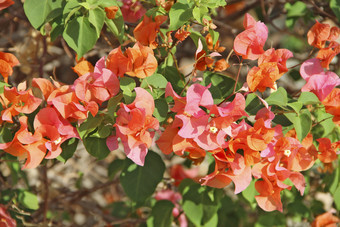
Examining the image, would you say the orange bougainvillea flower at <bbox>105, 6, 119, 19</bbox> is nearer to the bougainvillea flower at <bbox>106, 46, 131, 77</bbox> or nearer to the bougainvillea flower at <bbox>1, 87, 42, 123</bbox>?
the bougainvillea flower at <bbox>106, 46, 131, 77</bbox>

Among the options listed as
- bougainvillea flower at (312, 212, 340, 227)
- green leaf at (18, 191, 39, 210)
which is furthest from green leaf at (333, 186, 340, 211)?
green leaf at (18, 191, 39, 210)

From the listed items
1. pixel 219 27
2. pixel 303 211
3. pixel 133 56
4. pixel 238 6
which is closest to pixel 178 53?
pixel 219 27

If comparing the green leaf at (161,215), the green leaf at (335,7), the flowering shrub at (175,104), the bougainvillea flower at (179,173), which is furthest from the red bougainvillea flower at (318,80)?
the bougainvillea flower at (179,173)

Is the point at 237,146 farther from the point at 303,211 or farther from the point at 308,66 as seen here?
the point at 303,211

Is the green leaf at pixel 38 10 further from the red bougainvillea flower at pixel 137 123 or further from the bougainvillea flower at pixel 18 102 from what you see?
the red bougainvillea flower at pixel 137 123

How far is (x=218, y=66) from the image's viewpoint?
40.1 inches

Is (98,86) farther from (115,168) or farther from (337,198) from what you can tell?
(337,198)

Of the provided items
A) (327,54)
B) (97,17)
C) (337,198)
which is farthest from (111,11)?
(337,198)

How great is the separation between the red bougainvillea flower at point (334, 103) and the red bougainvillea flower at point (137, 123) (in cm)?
35

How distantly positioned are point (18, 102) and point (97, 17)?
23cm

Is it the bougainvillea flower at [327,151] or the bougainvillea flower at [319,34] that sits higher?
the bougainvillea flower at [319,34]

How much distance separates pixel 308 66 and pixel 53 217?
1.14 meters

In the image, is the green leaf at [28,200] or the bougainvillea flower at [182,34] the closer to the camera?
the bougainvillea flower at [182,34]

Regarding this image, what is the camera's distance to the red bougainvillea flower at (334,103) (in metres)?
0.94
